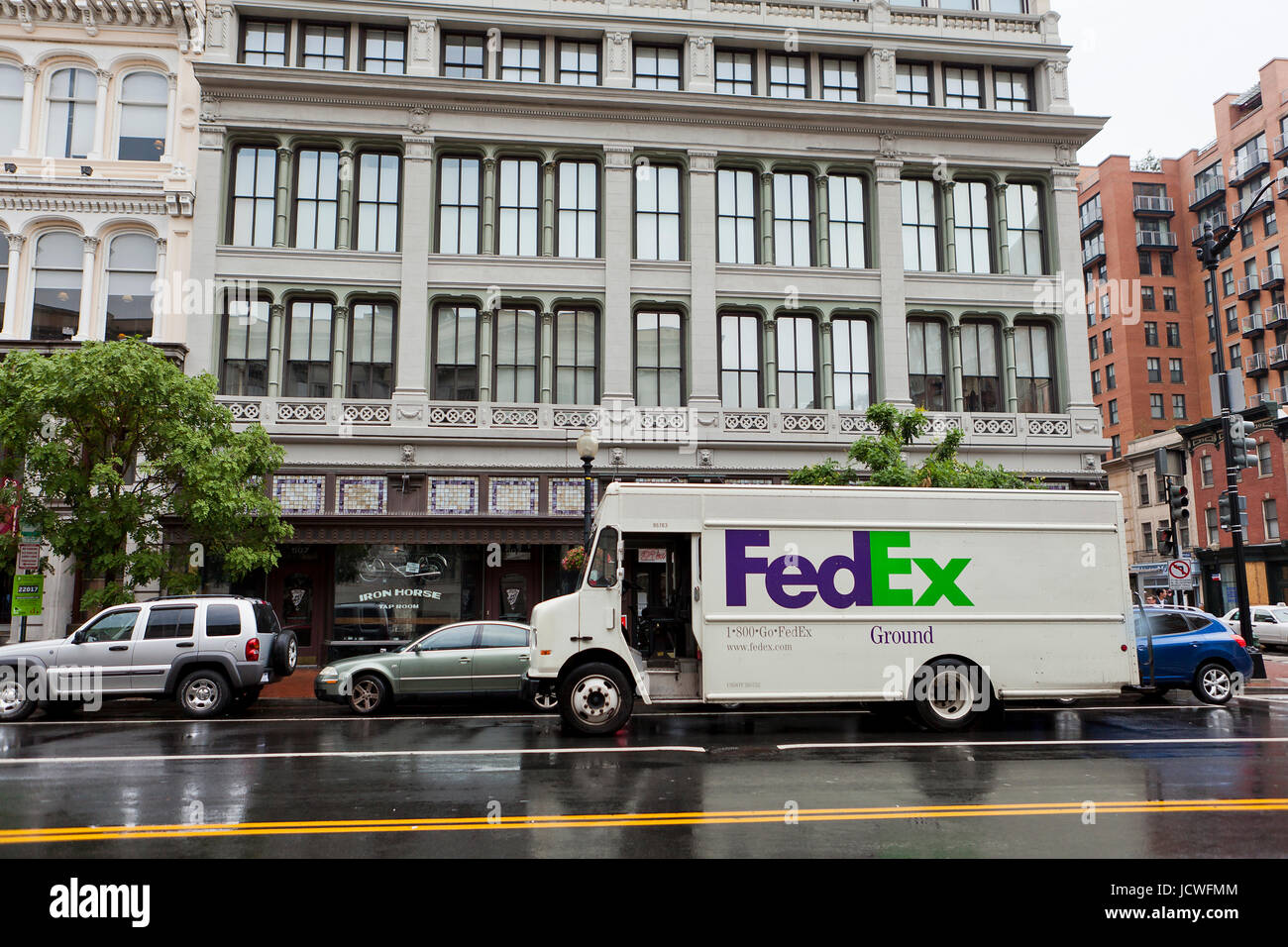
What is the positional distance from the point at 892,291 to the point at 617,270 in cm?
769

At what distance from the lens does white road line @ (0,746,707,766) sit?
10531 millimetres

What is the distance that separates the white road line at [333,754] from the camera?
10.5 metres

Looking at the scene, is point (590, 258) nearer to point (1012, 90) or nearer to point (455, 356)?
point (455, 356)

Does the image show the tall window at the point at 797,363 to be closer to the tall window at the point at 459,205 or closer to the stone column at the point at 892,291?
the stone column at the point at 892,291

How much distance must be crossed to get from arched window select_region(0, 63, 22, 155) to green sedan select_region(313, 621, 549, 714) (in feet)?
61.8

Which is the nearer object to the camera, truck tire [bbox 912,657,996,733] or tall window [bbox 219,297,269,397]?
truck tire [bbox 912,657,996,733]

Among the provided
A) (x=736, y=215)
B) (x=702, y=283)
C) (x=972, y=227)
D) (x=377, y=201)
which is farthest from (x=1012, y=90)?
(x=377, y=201)

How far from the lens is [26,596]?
1789 centimetres

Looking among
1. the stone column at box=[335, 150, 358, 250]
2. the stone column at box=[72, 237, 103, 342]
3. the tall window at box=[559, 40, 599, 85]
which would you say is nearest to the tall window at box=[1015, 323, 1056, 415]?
the tall window at box=[559, 40, 599, 85]

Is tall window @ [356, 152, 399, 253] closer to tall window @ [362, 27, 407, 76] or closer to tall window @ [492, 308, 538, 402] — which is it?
tall window @ [362, 27, 407, 76]

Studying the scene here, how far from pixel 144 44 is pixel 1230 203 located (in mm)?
68021

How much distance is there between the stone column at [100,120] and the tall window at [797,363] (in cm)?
1867

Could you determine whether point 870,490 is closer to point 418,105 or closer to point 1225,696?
point 1225,696
